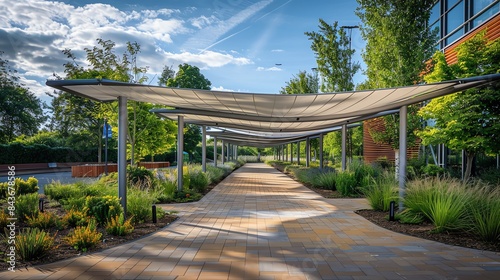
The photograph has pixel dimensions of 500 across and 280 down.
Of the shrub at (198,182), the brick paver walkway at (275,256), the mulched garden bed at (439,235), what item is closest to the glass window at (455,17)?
the mulched garden bed at (439,235)

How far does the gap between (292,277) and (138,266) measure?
2.03 metres

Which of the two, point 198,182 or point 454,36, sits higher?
point 454,36

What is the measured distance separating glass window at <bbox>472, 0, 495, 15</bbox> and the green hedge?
31.9m

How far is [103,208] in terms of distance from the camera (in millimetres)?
6465

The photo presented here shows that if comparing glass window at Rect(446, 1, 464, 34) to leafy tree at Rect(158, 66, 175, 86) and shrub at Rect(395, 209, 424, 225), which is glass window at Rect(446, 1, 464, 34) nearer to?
shrub at Rect(395, 209, 424, 225)

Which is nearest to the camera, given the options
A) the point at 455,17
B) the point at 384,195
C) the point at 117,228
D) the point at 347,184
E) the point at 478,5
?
the point at 117,228

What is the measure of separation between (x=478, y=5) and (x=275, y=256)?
14.4m

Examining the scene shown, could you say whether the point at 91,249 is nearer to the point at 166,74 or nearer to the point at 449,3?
the point at 449,3

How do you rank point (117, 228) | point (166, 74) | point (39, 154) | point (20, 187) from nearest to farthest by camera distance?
1. point (117, 228)
2. point (20, 187)
3. point (39, 154)
4. point (166, 74)

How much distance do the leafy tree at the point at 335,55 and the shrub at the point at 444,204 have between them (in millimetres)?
12897

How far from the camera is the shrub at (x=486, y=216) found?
5355 mm

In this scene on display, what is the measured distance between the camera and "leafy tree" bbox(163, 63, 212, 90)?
4104cm

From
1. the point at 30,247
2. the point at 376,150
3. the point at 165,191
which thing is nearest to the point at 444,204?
the point at 30,247

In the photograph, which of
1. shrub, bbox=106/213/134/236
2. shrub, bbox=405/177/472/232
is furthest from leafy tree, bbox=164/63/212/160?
shrub, bbox=405/177/472/232
